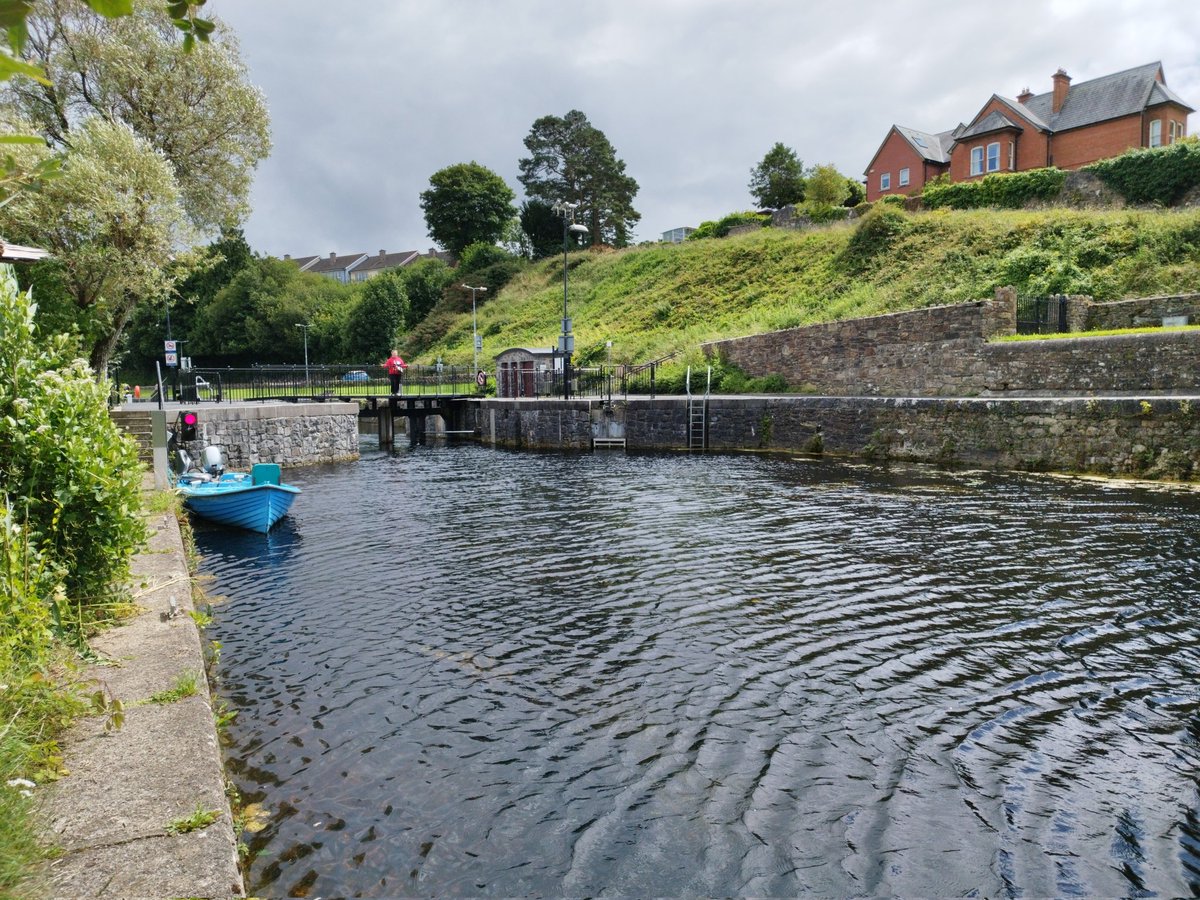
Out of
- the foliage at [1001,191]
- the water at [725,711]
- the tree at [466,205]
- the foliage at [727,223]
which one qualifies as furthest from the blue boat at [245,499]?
the tree at [466,205]

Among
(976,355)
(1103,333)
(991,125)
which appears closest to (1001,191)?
(991,125)

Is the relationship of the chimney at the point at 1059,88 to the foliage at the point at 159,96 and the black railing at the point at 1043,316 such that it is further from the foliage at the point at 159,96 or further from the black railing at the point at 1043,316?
the foliage at the point at 159,96

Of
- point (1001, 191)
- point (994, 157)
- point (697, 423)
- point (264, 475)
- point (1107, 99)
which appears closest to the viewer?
point (264, 475)

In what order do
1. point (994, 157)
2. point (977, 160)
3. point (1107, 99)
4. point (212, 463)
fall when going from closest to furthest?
1. point (212, 463)
2. point (1107, 99)
3. point (994, 157)
4. point (977, 160)

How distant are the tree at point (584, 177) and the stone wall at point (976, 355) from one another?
1732 inches

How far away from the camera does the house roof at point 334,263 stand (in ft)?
330

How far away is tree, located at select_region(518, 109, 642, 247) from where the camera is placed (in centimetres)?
6769

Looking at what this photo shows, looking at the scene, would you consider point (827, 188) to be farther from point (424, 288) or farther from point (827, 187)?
point (424, 288)

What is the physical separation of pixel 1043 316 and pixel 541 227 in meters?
52.8

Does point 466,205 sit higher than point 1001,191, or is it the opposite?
point 466,205

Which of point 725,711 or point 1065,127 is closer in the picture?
point 725,711

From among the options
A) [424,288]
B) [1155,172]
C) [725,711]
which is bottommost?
[725,711]

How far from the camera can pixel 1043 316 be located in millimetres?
21609

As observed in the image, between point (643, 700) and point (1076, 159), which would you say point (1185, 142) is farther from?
point (643, 700)
